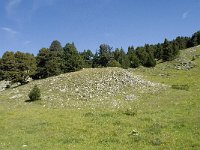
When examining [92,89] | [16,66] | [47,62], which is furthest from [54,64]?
[92,89]

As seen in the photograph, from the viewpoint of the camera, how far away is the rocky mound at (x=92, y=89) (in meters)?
52.1

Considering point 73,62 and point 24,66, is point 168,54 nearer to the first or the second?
point 73,62

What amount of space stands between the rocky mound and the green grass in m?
1.82

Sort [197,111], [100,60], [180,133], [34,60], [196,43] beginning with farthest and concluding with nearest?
[196,43]
[100,60]
[34,60]
[197,111]
[180,133]

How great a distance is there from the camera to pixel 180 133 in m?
29.8

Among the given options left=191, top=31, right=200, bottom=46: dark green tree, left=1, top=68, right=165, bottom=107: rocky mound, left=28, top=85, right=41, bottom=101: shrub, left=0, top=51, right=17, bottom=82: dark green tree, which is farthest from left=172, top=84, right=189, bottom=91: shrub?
left=191, top=31, right=200, bottom=46: dark green tree

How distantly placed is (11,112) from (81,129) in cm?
1615

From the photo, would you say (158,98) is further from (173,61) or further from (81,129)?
(173,61)

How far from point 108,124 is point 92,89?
23191mm

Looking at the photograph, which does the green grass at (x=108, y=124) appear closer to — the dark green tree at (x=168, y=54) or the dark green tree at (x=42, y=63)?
the dark green tree at (x=42, y=63)

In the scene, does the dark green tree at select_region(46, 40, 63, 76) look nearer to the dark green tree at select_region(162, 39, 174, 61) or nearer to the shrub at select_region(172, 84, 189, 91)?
the dark green tree at select_region(162, 39, 174, 61)

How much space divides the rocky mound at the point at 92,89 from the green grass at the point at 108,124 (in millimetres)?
1820

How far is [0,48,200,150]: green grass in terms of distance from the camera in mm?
27922

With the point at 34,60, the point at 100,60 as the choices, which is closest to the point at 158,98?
the point at 34,60
